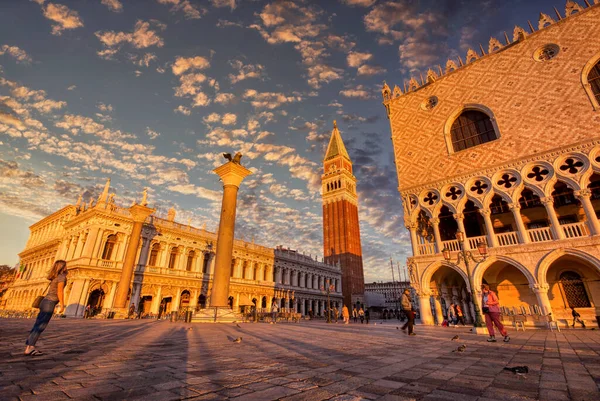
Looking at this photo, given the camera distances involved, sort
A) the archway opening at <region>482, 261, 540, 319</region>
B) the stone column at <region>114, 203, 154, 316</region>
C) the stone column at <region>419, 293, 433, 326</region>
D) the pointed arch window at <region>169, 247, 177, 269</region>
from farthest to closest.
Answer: the pointed arch window at <region>169, 247, 177, 269</region>
the stone column at <region>114, 203, 154, 316</region>
the stone column at <region>419, 293, 433, 326</region>
the archway opening at <region>482, 261, 540, 319</region>

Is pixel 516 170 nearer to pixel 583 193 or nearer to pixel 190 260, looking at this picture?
pixel 583 193

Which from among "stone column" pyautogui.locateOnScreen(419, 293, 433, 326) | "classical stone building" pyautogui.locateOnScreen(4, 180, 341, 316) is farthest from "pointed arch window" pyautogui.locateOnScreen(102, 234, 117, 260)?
"stone column" pyautogui.locateOnScreen(419, 293, 433, 326)

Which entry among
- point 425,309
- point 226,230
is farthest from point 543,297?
point 226,230

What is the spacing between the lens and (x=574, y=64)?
15.6 meters

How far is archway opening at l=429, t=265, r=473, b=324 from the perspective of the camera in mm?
17250

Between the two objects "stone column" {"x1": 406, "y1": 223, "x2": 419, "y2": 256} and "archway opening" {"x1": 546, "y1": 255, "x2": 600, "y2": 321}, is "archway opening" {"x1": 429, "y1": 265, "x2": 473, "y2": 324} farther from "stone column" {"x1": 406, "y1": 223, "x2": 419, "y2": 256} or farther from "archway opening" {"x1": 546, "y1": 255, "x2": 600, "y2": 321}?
"archway opening" {"x1": 546, "y1": 255, "x2": 600, "y2": 321}

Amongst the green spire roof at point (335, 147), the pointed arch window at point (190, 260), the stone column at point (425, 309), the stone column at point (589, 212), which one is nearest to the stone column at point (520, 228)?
the stone column at point (589, 212)

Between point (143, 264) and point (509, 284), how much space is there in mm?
29723

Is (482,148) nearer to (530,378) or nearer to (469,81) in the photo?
(469,81)

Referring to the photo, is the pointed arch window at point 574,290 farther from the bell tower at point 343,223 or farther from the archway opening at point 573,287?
the bell tower at point 343,223

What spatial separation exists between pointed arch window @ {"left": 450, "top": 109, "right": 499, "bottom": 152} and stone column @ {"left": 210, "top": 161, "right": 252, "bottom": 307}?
14092mm

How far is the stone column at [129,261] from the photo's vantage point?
2311 centimetres

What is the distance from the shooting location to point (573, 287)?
1489cm

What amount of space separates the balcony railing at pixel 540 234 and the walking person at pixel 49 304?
746 inches
